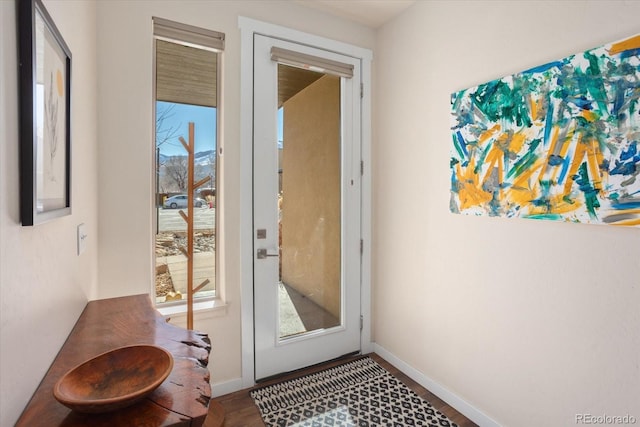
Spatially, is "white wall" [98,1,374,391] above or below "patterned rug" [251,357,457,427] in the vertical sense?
above

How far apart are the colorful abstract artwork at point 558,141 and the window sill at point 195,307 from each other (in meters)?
1.71

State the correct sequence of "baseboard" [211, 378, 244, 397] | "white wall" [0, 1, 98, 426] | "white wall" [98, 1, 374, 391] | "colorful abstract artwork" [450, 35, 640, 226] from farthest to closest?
"baseboard" [211, 378, 244, 397] < "white wall" [98, 1, 374, 391] < "colorful abstract artwork" [450, 35, 640, 226] < "white wall" [0, 1, 98, 426]

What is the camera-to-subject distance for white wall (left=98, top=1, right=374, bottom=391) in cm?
184

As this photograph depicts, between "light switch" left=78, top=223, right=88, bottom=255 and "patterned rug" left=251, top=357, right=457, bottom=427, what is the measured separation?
141 cm

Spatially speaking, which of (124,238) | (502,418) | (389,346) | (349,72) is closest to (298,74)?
(349,72)

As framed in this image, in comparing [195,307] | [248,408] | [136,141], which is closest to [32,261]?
[136,141]

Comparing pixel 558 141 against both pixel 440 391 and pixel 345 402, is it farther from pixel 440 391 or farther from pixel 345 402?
pixel 345 402

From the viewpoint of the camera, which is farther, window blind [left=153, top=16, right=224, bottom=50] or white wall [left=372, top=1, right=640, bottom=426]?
window blind [left=153, top=16, right=224, bottom=50]

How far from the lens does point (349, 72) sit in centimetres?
258

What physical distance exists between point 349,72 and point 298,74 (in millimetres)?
423

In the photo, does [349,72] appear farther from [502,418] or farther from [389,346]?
[502,418]

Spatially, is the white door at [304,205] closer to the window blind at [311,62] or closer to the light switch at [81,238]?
the window blind at [311,62]

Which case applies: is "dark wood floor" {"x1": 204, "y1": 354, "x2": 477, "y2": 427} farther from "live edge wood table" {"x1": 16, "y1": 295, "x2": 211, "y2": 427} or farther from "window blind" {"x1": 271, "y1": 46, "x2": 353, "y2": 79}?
"window blind" {"x1": 271, "y1": 46, "x2": 353, "y2": 79}

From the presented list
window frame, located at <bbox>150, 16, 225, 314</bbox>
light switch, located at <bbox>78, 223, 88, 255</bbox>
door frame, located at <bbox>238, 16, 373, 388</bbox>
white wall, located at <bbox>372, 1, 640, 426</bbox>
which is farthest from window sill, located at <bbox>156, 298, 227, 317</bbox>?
white wall, located at <bbox>372, 1, 640, 426</bbox>
